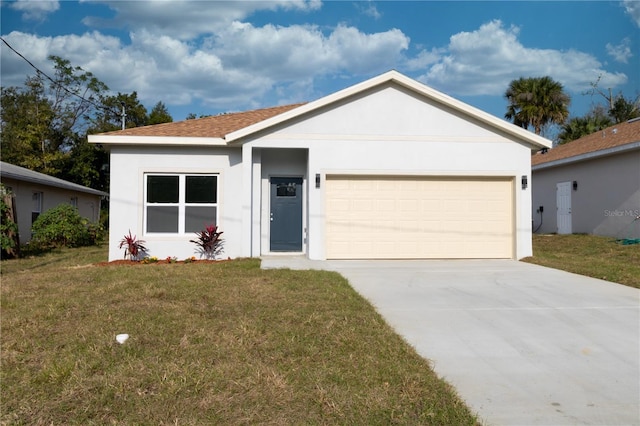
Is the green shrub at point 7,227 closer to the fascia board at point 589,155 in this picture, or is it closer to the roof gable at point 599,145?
the roof gable at point 599,145

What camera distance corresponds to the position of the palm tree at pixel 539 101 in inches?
1161

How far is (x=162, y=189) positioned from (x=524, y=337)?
30.8ft

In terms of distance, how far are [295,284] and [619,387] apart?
497 cm

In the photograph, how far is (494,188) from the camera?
486 inches

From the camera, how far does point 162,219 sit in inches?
479

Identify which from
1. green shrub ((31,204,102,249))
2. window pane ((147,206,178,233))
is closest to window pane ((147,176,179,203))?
window pane ((147,206,178,233))

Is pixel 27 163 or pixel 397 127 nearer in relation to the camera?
pixel 397 127

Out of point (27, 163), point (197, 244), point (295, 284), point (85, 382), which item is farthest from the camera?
point (27, 163)

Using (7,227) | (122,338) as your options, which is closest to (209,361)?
(122,338)

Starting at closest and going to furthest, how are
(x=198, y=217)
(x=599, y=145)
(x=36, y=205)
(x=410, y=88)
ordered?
(x=410, y=88) → (x=198, y=217) → (x=599, y=145) → (x=36, y=205)

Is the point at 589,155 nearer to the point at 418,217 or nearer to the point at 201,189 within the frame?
the point at 418,217

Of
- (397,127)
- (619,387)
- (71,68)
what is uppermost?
(71,68)

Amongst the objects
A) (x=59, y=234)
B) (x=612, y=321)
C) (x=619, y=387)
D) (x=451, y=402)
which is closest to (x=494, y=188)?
(x=612, y=321)

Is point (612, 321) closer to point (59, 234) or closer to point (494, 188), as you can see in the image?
point (494, 188)
